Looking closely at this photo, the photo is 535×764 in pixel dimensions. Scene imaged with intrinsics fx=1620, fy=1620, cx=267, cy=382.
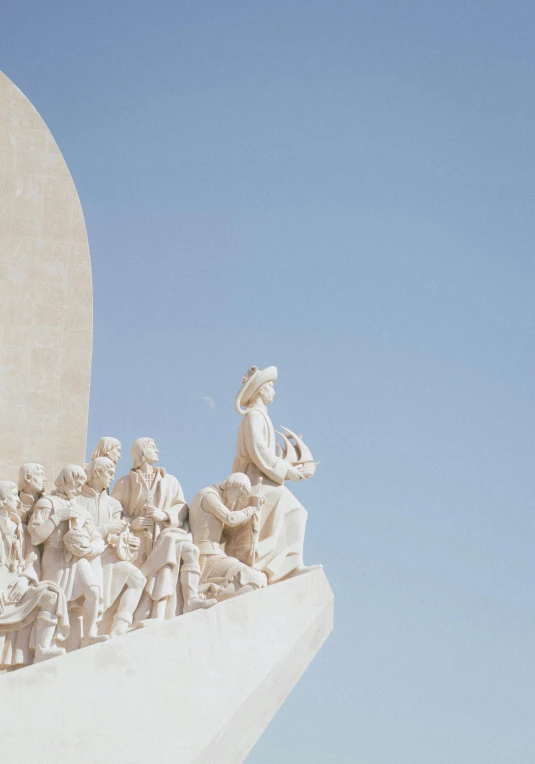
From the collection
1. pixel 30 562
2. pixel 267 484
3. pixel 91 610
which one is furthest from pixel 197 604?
pixel 267 484

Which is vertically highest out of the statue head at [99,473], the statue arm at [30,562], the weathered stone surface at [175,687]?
the statue head at [99,473]

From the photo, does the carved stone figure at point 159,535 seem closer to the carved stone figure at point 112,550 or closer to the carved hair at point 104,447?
the carved stone figure at point 112,550

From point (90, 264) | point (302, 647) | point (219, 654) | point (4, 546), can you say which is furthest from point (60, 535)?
point (90, 264)

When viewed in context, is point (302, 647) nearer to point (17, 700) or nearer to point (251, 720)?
point (251, 720)

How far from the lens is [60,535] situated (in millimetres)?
11273

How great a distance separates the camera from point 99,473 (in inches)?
471

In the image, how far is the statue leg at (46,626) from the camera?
10586 mm

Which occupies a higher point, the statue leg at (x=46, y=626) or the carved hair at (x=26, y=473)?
the carved hair at (x=26, y=473)

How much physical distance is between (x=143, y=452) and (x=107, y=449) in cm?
34

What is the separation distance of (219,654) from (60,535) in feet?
4.57

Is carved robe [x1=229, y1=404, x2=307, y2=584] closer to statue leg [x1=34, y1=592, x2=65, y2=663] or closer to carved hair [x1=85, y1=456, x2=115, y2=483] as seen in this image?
carved hair [x1=85, y1=456, x2=115, y2=483]

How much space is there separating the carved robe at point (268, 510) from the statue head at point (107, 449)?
113 cm

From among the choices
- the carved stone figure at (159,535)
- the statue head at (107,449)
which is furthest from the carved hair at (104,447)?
the carved stone figure at (159,535)

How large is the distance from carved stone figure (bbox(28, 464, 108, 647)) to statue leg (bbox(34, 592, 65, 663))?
267 millimetres
